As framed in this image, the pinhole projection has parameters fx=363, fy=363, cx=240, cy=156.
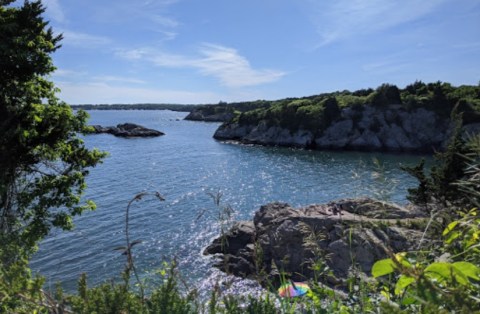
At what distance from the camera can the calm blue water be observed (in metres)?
22.1

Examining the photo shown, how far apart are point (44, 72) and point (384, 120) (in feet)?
260

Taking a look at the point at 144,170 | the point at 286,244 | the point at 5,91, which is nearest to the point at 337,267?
the point at 286,244

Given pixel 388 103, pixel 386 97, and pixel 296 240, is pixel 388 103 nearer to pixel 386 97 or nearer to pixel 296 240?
pixel 386 97

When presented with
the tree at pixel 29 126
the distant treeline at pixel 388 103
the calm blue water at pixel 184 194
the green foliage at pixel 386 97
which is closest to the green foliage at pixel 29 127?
the tree at pixel 29 126

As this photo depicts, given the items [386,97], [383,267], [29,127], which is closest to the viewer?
[383,267]

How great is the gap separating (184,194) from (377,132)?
181 ft

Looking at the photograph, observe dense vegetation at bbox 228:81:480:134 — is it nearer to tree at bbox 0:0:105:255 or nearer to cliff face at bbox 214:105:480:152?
cliff face at bbox 214:105:480:152

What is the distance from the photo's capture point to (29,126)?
1443 centimetres

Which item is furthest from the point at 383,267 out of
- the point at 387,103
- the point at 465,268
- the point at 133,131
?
the point at 133,131

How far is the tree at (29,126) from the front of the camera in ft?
44.2

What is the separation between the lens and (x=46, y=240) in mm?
27000

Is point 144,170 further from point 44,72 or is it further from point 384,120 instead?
point 384,120

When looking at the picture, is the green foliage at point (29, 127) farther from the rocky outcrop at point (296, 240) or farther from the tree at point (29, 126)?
the rocky outcrop at point (296, 240)

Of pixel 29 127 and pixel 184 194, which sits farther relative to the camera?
pixel 184 194
